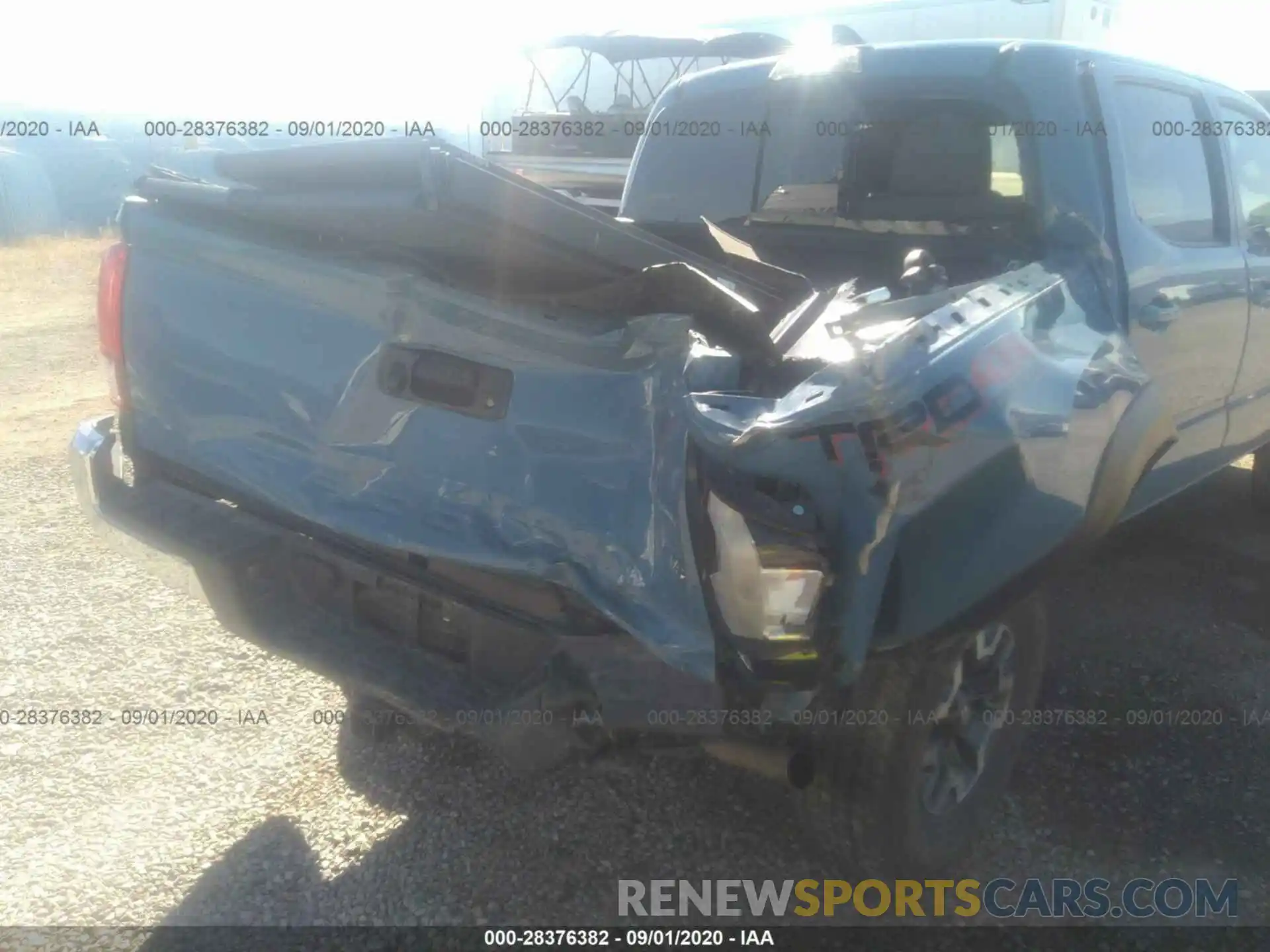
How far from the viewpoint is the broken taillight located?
8.39 feet

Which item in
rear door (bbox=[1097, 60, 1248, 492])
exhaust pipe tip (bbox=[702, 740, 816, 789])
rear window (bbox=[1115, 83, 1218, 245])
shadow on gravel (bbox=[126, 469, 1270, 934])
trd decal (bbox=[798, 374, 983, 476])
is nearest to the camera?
trd decal (bbox=[798, 374, 983, 476])

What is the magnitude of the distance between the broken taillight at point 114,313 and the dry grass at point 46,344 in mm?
3763

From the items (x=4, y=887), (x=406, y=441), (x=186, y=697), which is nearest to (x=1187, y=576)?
(x=406, y=441)

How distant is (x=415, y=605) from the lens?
7.27 ft

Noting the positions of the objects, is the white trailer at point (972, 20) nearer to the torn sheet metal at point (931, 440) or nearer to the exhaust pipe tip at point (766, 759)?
the torn sheet metal at point (931, 440)

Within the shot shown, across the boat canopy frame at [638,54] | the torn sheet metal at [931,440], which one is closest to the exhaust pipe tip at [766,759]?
the torn sheet metal at [931,440]

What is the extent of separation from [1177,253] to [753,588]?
215cm

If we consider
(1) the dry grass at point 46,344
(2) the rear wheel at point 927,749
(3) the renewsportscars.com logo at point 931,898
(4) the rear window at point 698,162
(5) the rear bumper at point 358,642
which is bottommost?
(1) the dry grass at point 46,344

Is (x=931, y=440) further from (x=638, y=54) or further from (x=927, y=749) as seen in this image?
(x=638, y=54)

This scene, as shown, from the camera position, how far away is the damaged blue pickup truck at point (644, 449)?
184 cm

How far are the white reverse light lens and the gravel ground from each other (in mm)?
A: 476

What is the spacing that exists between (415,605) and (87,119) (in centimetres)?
2238

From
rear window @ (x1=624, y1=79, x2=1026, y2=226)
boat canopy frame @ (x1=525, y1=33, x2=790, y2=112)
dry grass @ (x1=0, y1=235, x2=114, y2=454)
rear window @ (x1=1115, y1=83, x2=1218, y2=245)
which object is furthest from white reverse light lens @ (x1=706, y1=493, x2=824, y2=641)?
boat canopy frame @ (x1=525, y1=33, x2=790, y2=112)

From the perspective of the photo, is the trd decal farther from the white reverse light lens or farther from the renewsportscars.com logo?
the renewsportscars.com logo
